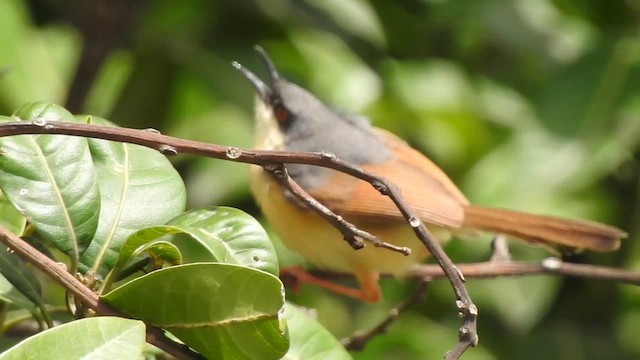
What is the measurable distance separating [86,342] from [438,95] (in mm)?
2793

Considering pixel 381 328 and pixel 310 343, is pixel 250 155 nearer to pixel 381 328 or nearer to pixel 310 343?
pixel 310 343

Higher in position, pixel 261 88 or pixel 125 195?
pixel 125 195

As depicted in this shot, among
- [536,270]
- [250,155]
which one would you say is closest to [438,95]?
[536,270]

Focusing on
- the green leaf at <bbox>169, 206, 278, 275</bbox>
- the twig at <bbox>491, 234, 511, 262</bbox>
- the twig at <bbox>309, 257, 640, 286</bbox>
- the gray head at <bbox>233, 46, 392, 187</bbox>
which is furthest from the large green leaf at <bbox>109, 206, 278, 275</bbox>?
the gray head at <bbox>233, 46, 392, 187</bbox>

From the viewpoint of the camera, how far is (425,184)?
3102 millimetres

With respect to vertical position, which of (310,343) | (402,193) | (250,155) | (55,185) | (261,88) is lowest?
(402,193)

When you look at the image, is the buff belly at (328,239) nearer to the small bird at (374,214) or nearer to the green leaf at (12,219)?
the small bird at (374,214)

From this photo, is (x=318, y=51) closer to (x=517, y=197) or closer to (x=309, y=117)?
(x=309, y=117)

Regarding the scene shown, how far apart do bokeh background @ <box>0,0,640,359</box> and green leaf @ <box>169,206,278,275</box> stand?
1.87 metres

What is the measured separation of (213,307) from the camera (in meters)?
1.46

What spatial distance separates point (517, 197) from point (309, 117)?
0.76 metres

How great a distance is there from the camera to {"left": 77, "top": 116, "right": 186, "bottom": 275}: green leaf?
5.34 feet

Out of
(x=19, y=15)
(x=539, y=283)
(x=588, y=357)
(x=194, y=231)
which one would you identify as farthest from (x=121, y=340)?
(x=588, y=357)

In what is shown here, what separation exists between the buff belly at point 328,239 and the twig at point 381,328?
0.41 metres
